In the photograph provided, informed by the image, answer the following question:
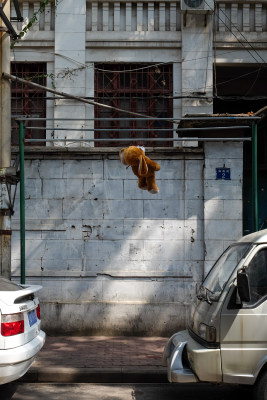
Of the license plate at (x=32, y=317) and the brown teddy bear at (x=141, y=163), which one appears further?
the brown teddy bear at (x=141, y=163)

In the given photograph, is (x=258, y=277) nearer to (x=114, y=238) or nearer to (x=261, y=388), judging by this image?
(x=261, y=388)

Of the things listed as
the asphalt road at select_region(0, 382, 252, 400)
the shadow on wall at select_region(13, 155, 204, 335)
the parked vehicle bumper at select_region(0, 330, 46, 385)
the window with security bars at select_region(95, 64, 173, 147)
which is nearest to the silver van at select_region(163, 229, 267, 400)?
the asphalt road at select_region(0, 382, 252, 400)

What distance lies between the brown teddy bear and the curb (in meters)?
2.66

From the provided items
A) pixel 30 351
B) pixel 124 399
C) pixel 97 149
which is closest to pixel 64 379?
pixel 124 399

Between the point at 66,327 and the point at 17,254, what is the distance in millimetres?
1511

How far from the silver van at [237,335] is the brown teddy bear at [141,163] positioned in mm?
2618

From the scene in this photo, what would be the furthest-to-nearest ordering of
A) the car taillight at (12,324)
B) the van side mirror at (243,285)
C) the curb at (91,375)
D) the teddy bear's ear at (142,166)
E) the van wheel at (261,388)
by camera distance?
the teddy bear's ear at (142,166)
the curb at (91,375)
the car taillight at (12,324)
the van wheel at (261,388)
the van side mirror at (243,285)

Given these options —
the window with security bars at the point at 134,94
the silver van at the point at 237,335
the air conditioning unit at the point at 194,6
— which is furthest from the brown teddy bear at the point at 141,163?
the air conditioning unit at the point at 194,6

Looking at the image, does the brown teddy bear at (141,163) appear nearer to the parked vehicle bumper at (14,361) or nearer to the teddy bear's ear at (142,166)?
the teddy bear's ear at (142,166)

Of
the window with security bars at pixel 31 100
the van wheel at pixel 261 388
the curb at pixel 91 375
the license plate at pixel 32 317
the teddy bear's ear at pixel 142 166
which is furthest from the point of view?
the window with security bars at pixel 31 100

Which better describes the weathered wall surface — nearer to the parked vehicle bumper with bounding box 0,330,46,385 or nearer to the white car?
the white car

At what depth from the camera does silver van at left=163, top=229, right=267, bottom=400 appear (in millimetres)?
5297

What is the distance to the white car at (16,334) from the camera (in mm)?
5340

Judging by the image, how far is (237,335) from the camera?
5.34 m
